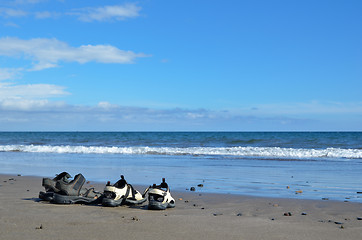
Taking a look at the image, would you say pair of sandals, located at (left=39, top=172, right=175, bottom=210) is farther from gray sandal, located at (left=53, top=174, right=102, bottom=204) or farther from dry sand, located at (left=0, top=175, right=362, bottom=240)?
dry sand, located at (left=0, top=175, right=362, bottom=240)

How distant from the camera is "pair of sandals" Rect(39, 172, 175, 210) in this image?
280 inches

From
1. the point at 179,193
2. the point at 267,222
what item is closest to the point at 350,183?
the point at 179,193

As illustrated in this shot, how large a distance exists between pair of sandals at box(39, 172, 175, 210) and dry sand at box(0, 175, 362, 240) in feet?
0.49

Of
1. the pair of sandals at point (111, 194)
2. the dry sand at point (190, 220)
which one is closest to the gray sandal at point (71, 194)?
the pair of sandals at point (111, 194)

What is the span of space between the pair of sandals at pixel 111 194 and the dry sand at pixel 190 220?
0.49 ft

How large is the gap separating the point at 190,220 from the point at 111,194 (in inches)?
70.4

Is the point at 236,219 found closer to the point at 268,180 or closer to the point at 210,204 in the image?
the point at 210,204

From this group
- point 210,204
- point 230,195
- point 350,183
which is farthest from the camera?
point 350,183

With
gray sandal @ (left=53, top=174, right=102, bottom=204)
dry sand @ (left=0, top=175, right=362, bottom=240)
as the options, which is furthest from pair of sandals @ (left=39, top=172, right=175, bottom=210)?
dry sand @ (left=0, top=175, right=362, bottom=240)

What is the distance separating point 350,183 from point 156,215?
701cm

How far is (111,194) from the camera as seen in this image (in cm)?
725

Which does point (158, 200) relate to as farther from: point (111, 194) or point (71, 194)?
point (71, 194)

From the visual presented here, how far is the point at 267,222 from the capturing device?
6.07m

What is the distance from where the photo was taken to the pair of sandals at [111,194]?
7.10 m
